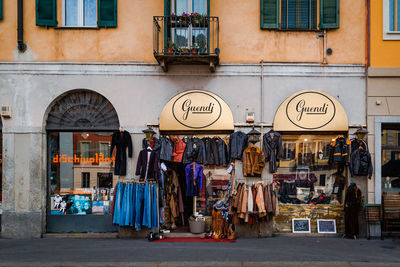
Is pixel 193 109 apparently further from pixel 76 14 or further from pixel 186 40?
pixel 76 14

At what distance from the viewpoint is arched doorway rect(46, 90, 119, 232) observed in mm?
9969

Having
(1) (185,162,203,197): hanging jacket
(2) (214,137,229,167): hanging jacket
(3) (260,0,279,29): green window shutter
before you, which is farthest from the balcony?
(1) (185,162,203,197): hanging jacket

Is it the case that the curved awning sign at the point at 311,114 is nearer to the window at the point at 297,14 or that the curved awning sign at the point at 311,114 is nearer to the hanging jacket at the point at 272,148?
the hanging jacket at the point at 272,148

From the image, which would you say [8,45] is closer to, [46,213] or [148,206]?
[46,213]

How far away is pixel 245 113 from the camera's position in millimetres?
9797

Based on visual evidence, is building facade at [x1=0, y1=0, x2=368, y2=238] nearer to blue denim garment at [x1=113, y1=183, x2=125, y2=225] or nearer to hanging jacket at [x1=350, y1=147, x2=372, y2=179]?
blue denim garment at [x1=113, y1=183, x2=125, y2=225]

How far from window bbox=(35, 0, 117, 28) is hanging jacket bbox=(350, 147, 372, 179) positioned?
7367mm

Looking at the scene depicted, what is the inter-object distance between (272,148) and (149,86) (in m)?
3.75

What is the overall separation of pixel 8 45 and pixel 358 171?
32.9ft

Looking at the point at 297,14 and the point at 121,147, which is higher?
the point at 297,14

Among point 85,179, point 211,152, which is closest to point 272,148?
point 211,152

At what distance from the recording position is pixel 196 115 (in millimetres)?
9711

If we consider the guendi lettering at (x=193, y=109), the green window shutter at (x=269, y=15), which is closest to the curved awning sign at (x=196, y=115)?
the guendi lettering at (x=193, y=109)

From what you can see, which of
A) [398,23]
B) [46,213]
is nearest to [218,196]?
[46,213]
